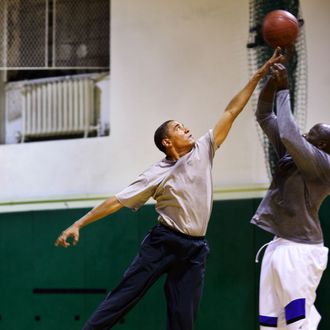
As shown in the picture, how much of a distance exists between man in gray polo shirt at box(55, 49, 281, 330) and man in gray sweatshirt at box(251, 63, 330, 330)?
0.40m

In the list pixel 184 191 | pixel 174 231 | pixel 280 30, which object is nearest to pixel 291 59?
pixel 280 30

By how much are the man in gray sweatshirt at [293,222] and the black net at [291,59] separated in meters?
1.70

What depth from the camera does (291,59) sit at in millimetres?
6773

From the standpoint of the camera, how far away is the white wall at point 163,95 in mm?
6969

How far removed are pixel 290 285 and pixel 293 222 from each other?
41 cm

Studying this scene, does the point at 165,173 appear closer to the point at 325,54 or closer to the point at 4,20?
the point at 325,54

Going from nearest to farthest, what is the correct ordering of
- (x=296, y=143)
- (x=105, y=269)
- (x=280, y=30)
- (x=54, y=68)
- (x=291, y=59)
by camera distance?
1. (x=296, y=143)
2. (x=280, y=30)
3. (x=291, y=59)
4. (x=105, y=269)
5. (x=54, y=68)

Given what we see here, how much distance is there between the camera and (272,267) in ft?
16.0

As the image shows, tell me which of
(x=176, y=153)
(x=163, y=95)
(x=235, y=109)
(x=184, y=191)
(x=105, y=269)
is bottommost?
(x=105, y=269)

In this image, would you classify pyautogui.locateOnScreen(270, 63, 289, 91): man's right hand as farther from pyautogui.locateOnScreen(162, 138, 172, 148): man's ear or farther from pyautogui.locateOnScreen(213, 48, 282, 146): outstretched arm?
pyautogui.locateOnScreen(162, 138, 172, 148): man's ear

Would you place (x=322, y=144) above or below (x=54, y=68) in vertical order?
below

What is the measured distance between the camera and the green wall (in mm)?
6848

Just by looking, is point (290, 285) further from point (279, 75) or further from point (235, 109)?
point (279, 75)

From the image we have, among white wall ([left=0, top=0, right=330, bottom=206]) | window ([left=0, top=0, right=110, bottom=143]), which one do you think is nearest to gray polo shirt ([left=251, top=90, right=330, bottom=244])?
white wall ([left=0, top=0, right=330, bottom=206])
